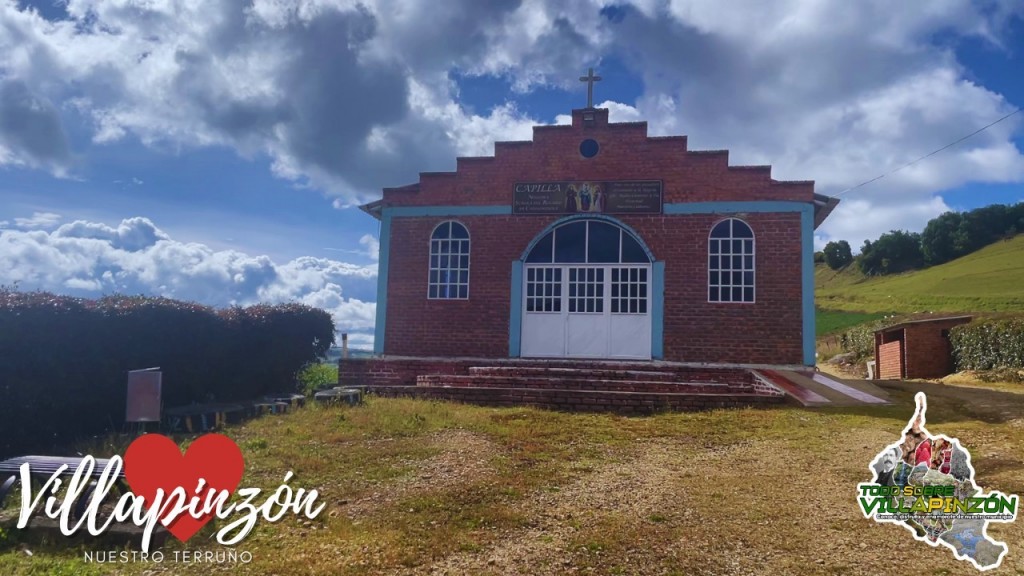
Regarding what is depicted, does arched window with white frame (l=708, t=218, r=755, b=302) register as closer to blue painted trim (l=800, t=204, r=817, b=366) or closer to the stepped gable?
the stepped gable

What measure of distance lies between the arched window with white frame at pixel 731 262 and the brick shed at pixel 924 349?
9092 millimetres

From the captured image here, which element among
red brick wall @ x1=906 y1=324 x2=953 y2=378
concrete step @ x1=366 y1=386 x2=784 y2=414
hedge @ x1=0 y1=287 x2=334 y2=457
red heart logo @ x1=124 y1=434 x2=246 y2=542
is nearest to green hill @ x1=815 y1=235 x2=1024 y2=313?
red brick wall @ x1=906 y1=324 x2=953 y2=378

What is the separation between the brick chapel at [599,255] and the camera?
1309 centimetres

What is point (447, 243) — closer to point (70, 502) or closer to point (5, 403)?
point (5, 403)

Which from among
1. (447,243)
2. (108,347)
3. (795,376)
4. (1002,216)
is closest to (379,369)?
(447,243)

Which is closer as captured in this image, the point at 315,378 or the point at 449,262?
the point at 315,378

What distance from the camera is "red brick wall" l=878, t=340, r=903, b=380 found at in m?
19.4

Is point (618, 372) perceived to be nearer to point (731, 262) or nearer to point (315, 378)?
point (731, 262)

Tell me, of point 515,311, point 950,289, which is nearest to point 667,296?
point 515,311

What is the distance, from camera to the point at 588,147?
46.3 feet

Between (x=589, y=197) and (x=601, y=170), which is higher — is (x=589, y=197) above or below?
below

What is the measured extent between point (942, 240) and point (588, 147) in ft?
204

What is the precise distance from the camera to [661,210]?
13633 millimetres

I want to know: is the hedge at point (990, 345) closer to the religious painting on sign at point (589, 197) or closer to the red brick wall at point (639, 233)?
the red brick wall at point (639, 233)
